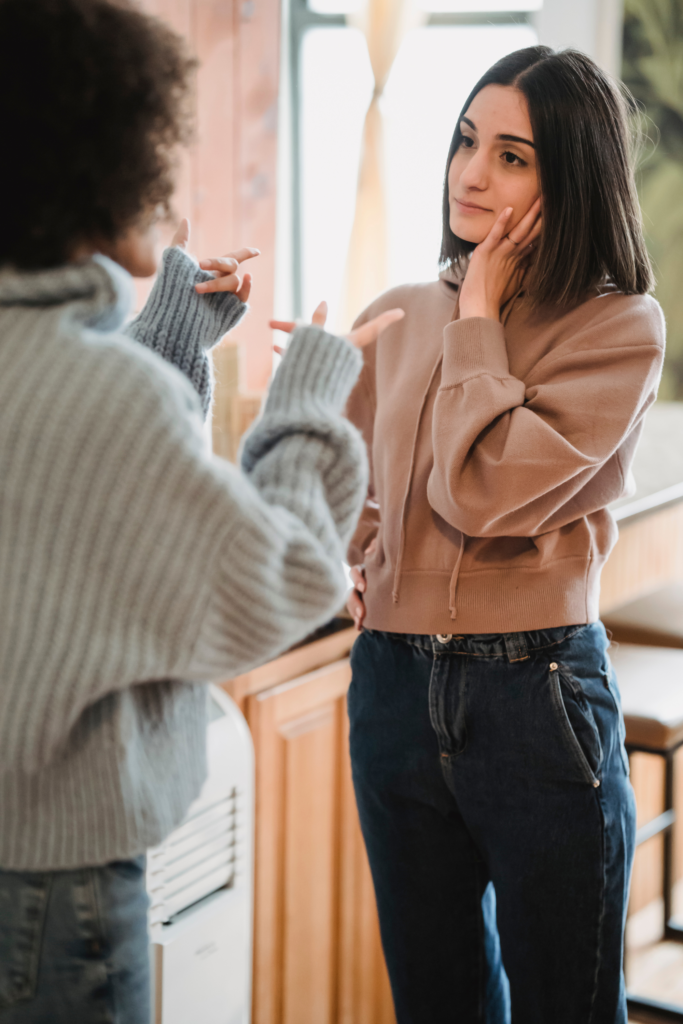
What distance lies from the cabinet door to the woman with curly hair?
0.79 meters

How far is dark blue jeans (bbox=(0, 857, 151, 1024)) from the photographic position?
0.67 meters

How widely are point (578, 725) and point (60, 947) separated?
1.79 ft

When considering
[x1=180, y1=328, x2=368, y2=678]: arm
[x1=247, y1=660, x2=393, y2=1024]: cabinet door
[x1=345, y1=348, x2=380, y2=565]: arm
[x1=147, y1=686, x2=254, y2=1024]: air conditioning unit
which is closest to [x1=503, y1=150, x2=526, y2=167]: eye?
→ [x1=345, y1=348, x2=380, y2=565]: arm

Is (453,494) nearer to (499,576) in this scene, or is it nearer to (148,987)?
(499,576)

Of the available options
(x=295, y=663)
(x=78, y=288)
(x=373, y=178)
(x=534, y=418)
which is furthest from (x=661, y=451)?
(x=78, y=288)

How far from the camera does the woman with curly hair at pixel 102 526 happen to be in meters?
0.61

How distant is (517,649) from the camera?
3.28ft

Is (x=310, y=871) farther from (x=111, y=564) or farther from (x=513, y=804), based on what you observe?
(x=111, y=564)

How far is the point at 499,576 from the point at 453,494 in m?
0.12

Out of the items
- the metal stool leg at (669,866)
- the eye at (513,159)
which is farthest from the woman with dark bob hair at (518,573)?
the metal stool leg at (669,866)

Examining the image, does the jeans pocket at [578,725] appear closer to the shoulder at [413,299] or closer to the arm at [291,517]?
the arm at [291,517]

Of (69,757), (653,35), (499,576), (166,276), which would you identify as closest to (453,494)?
(499,576)

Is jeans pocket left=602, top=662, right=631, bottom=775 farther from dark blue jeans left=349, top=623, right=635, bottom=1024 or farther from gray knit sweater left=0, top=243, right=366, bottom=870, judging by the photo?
gray knit sweater left=0, top=243, right=366, bottom=870

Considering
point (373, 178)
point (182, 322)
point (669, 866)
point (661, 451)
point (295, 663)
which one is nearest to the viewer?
point (182, 322)
